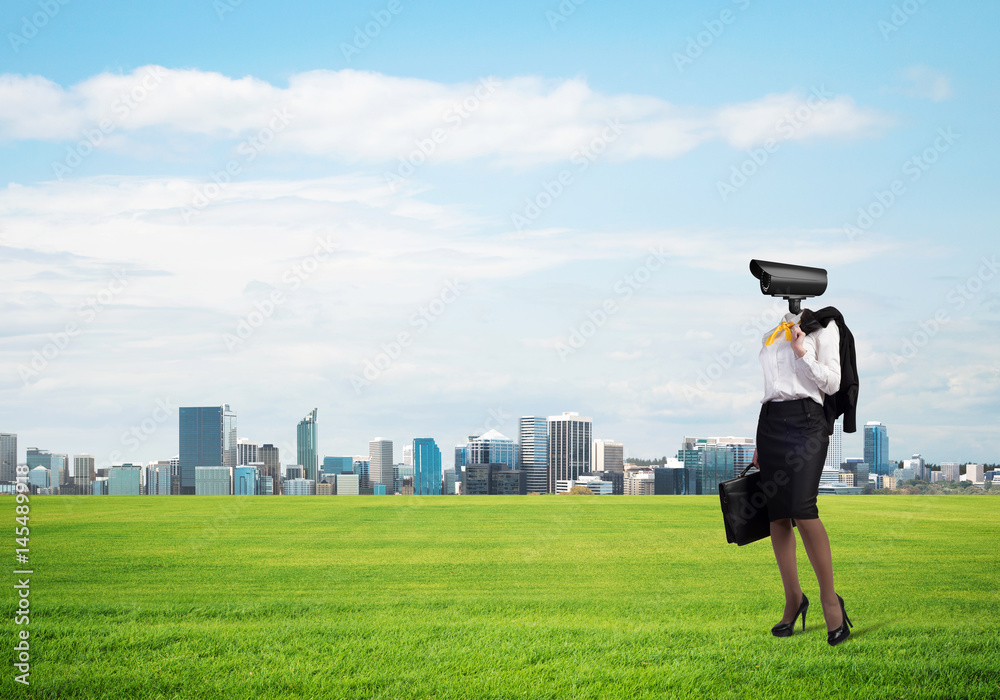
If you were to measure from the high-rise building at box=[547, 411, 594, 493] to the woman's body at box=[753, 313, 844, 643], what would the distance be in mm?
26681

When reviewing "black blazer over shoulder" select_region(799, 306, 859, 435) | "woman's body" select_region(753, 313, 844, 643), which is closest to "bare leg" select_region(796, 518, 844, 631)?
"woman's body" select_region(753, 313, 844, 643)

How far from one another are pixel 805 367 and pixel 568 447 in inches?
1148

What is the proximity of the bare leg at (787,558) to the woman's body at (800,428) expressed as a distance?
0.41 feet

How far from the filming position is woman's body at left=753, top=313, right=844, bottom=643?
16.4ft

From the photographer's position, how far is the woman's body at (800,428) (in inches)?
196

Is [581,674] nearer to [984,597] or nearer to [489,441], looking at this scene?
[984,597]

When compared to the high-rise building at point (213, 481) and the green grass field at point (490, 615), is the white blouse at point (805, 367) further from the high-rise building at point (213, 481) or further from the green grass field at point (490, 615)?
the high-rise building at point (213, 481)

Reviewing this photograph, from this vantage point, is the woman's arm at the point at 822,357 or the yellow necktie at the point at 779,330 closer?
the woman's arm at the point at 822,357

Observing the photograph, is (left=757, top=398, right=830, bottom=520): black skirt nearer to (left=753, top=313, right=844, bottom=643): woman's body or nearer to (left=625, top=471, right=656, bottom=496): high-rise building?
(left=753, top=313, right=844, bottom=643): woman's body

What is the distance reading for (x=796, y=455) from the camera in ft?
16.5

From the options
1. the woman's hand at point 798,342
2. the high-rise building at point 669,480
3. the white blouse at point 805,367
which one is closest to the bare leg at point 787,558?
the white blouse at point 805,367

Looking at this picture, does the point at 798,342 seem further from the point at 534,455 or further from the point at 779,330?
the point at 534,455

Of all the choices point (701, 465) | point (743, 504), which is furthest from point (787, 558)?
point (701, 465)

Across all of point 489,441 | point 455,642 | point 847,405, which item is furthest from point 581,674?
point 489,441
